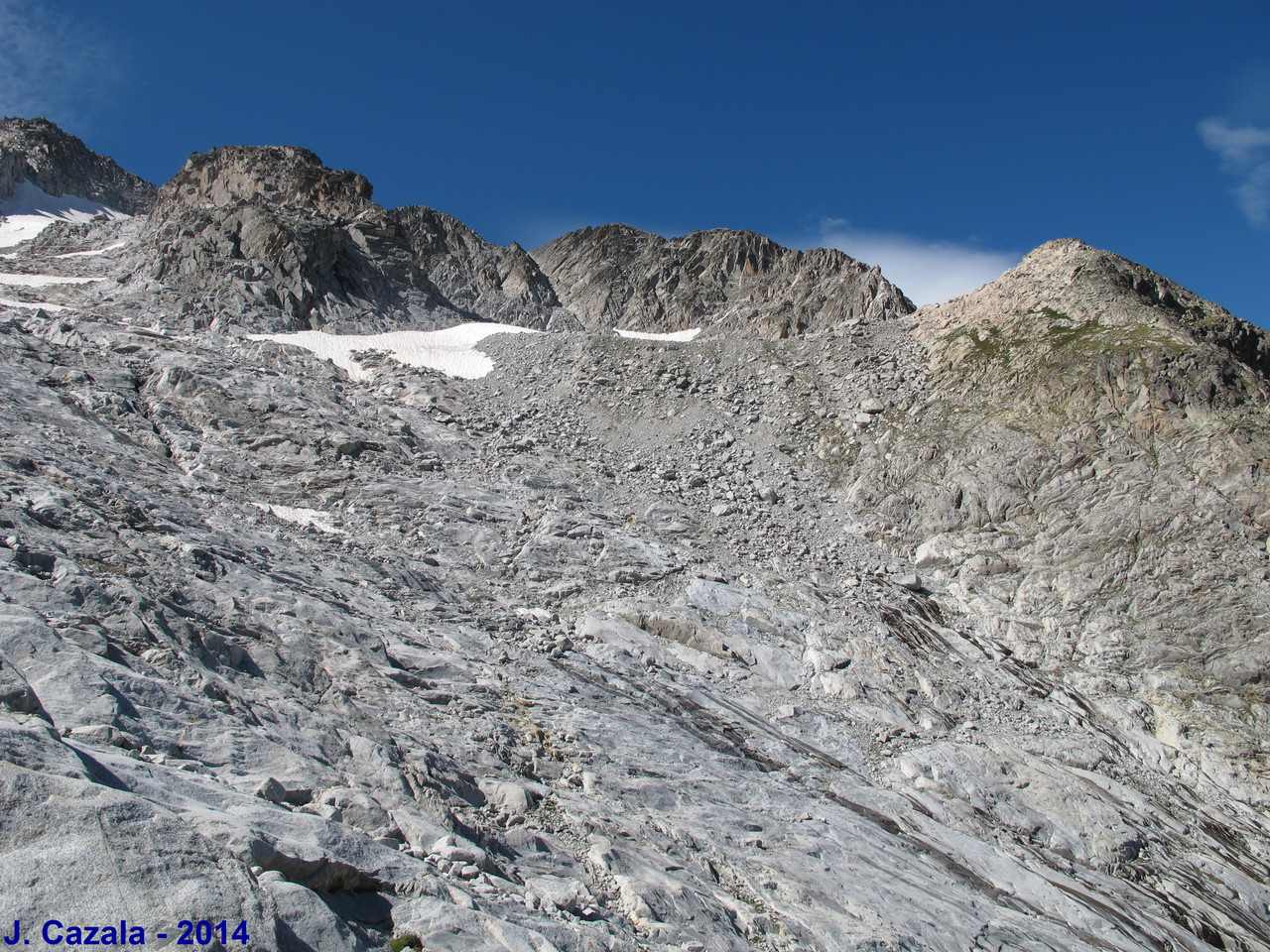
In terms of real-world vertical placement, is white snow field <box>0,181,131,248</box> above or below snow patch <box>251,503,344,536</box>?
above

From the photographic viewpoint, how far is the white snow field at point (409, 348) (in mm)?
41500

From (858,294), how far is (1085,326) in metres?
40.9

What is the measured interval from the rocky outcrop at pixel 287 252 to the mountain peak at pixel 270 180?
10 cm

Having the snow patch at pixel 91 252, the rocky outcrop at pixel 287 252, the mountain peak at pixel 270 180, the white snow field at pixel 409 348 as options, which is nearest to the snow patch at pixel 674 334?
the rocky outcrop at pixel 287 252

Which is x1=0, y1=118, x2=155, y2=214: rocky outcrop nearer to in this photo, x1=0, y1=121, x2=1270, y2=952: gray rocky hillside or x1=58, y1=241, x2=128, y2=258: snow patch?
x1=58, y1=241, x2=128, y2=258: snow patch

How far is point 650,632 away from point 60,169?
113 metres

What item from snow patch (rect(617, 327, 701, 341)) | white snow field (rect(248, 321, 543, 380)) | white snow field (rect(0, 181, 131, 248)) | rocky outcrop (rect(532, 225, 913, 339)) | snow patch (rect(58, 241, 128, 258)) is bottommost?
white snow field (rect(248, 321, 543, 380))

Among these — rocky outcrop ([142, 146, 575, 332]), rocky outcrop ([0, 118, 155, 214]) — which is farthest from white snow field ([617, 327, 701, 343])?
rocky outcrop ([0, 118, 155, 214])

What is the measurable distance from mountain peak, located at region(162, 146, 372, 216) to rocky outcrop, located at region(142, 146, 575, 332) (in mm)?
95

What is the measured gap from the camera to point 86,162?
98.5m

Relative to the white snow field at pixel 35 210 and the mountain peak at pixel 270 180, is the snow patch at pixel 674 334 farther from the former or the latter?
the white snow field at pixel 35 210

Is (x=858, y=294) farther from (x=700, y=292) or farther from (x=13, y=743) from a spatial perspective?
(x=13, y=743)

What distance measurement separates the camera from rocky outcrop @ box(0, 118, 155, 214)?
86938 millimetres

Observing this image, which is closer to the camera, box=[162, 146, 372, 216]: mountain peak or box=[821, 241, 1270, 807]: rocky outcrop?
box=[821, 241, 1270, 807]: rocky outcrop
